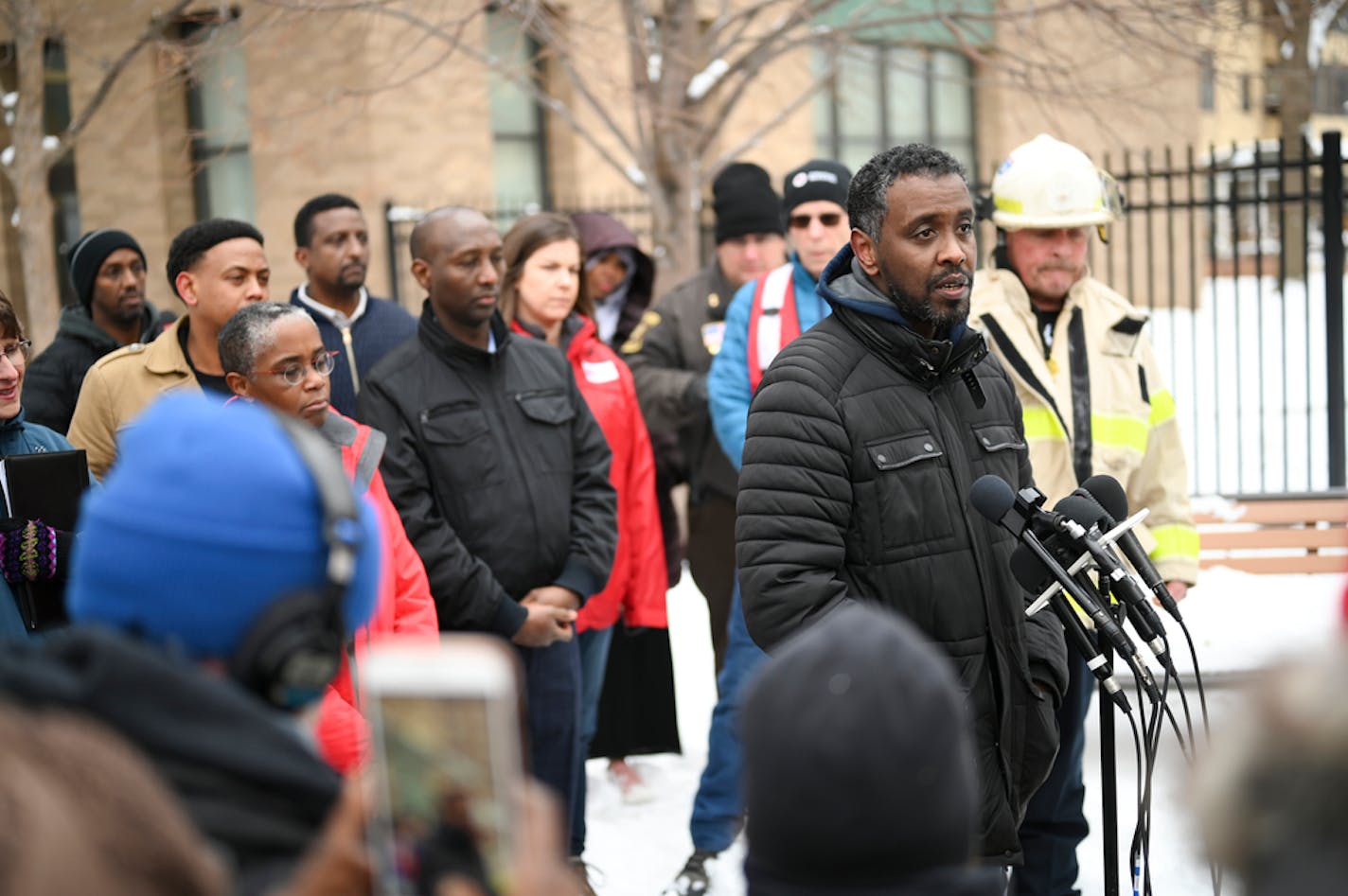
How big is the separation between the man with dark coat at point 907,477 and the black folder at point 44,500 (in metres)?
1.76

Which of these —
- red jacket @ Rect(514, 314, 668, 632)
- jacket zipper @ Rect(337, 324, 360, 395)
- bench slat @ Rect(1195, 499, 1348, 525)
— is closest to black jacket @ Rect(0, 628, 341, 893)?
red jacket @ Rect(514, 314, 668, 632)

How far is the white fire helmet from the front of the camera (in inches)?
188

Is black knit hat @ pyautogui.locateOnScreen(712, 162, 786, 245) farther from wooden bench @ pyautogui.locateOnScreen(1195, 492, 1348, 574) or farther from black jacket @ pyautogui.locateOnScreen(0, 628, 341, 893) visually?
black jacket @ pyautogui.locateOnScreen(0, 628, 341, 893)

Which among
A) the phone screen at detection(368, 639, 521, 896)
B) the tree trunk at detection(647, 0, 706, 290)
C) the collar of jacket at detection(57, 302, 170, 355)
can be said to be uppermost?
the tree trunk at detection(647, 0, 706, 290)

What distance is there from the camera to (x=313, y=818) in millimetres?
1632

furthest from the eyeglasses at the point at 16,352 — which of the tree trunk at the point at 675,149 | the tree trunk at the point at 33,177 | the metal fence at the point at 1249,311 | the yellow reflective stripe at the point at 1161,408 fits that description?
the tree trunk at the point at 33,177

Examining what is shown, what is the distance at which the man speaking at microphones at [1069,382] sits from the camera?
15.3 ft

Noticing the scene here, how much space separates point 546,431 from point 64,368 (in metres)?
2.22

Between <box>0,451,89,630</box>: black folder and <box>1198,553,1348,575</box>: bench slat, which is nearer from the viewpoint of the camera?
<box>0,451,89,630</box>: black folder

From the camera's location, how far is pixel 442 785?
149cm

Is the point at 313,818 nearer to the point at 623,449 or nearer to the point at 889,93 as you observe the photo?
the point at 623,449

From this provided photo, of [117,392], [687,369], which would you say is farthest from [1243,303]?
[117,392]

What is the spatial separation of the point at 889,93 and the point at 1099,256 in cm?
385

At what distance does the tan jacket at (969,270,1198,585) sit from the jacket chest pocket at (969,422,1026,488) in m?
0.90
